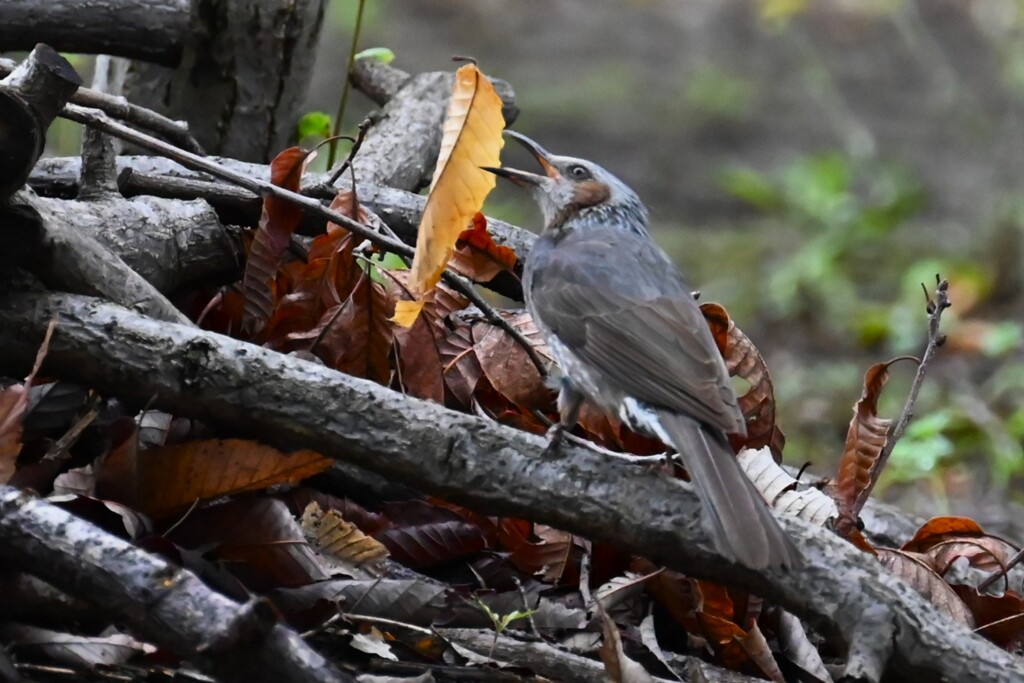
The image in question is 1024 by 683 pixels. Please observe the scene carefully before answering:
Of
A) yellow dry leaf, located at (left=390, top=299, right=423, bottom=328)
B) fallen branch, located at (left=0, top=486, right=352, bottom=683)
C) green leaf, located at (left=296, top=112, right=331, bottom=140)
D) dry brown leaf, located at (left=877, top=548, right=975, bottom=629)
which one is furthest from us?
green leaf, located at (left=296, top=112, right=331, bottom=140)

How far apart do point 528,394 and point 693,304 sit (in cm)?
59

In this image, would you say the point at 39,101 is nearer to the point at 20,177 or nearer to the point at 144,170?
the point at 20,177

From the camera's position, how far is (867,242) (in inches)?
448

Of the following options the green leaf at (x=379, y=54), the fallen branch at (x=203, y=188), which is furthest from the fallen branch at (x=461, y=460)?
the green leaf at (x=379, y=54)


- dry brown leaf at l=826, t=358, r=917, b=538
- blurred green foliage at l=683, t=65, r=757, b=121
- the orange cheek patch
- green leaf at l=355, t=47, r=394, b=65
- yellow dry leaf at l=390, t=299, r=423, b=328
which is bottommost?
dry brown leaf at l=826, t=358, r=917, b=538

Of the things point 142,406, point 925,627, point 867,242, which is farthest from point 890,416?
point 142,406

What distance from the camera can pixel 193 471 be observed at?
10.7ft

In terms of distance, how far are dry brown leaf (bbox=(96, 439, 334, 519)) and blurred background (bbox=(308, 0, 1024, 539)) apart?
3751mm

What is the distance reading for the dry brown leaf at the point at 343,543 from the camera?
11.2ft

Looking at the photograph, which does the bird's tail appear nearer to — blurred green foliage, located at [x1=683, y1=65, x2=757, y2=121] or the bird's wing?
the bird's wing

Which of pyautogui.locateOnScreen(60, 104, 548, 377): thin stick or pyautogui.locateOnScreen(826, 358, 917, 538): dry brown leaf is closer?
pyautogui.locateOnScreen(60, 104, 548, 377): thin stick

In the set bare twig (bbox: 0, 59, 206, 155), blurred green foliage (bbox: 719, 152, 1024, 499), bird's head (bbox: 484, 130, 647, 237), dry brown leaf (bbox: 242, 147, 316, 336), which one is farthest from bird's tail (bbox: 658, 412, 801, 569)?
blurred green foliage (bbox: 719, 152, 1024, 499)

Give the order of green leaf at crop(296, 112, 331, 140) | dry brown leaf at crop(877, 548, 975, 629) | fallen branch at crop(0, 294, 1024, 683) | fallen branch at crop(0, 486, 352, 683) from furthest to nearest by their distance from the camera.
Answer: green leaf at crop(296, 112, 331, 140) → dry brown leaf at crop(877, 548, 975, 629) → fallen branch at crop(0, 294, 1024, 683) → fallen branch at crop(0, 486, 352, 683)

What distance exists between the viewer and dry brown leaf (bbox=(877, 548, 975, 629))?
381 centimetres
